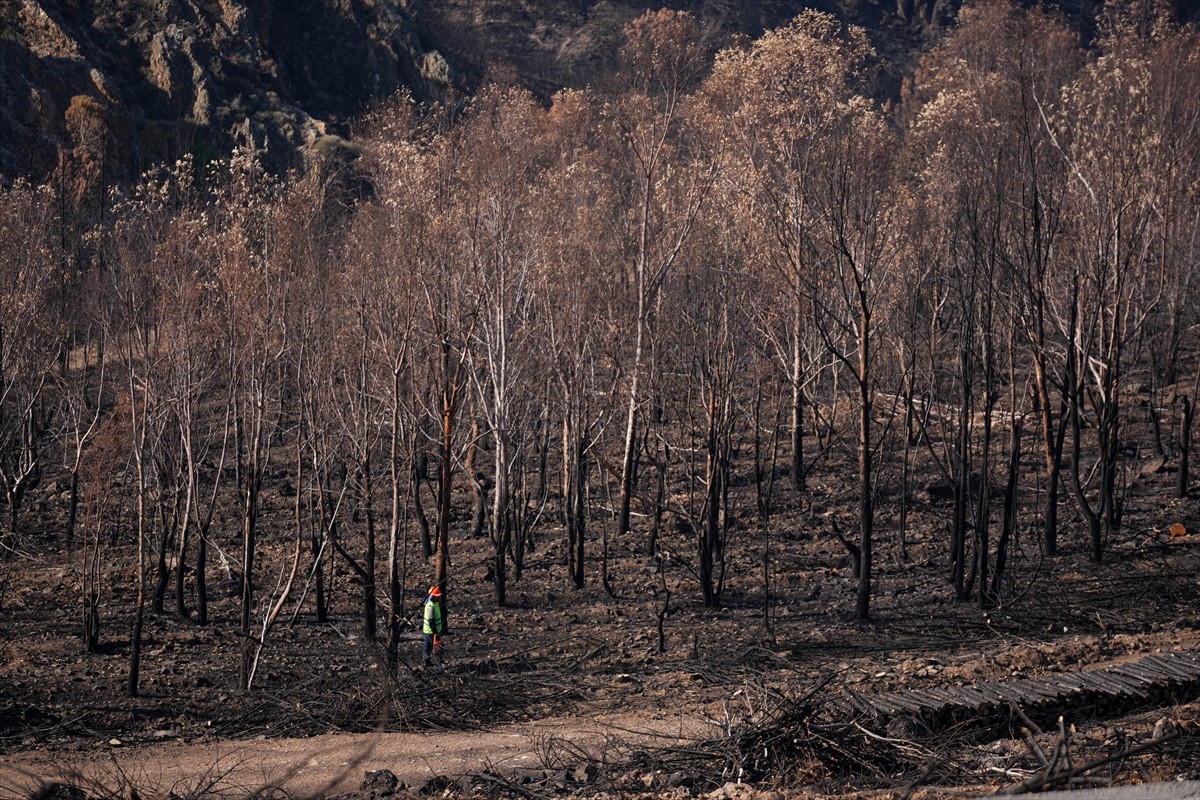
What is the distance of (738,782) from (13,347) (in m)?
19.8

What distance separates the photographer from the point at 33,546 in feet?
76.8

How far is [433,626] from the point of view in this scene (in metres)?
15.9

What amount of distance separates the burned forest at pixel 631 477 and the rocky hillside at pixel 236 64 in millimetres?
10326

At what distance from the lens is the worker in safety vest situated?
15828mm

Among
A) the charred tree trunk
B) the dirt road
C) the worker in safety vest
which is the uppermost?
the charred tree trunk

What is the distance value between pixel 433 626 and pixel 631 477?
8.81 meters

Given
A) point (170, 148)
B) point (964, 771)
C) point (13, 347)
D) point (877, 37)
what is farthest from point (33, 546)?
point (877, 37)

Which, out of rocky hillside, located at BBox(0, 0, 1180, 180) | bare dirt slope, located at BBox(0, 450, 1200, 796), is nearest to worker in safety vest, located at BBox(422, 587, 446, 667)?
bare dirt slope, located at BBox(0, 450, 1200, 796)

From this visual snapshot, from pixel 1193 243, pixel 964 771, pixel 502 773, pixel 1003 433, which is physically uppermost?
pixel 1193 243

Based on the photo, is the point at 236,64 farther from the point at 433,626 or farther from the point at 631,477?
the point at 433,626

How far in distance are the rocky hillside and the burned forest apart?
10326mm

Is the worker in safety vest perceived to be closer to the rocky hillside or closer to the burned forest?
the burned forest

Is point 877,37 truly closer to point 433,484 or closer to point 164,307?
point 433,484

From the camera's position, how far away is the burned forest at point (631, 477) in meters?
11.7
